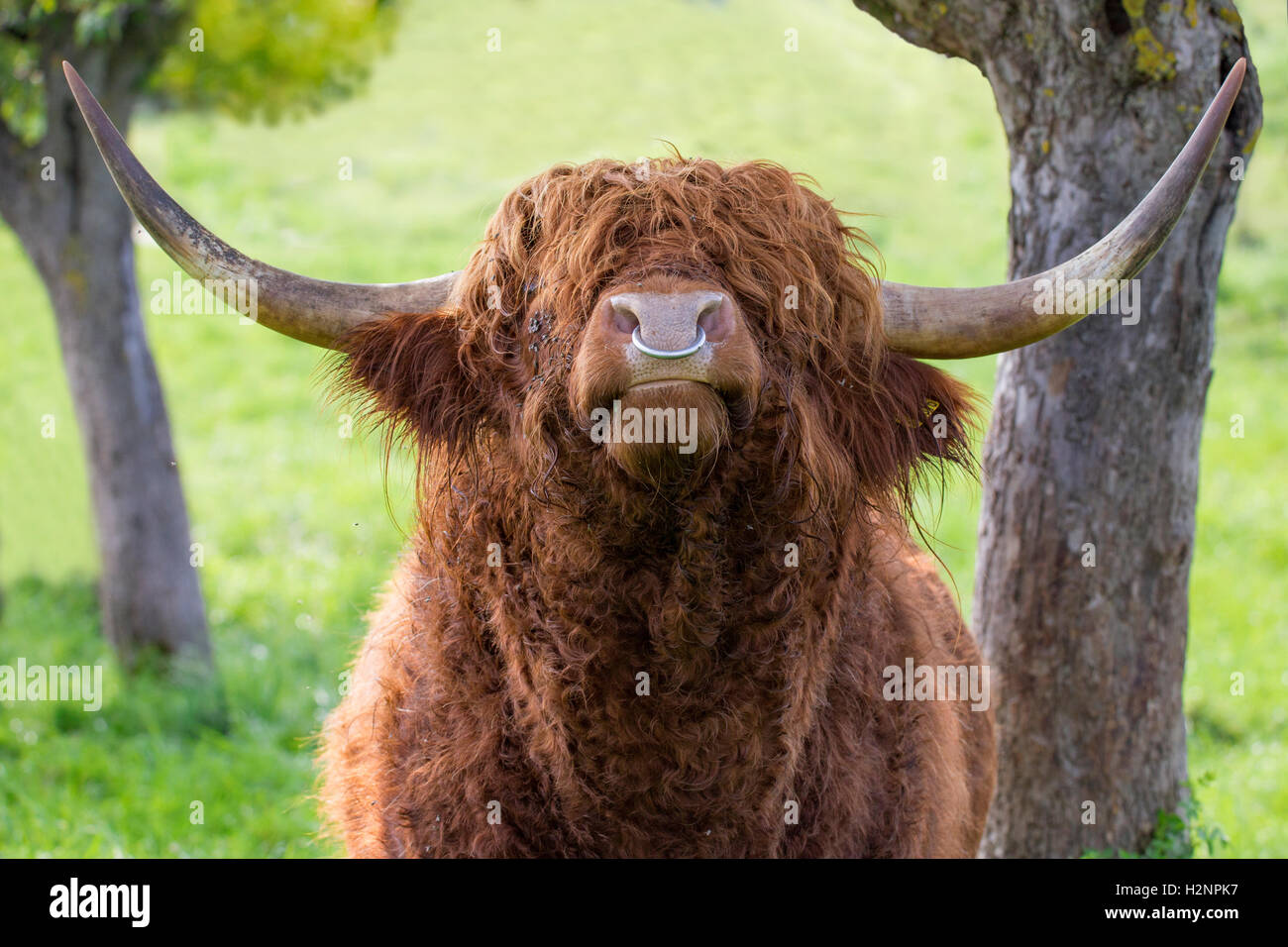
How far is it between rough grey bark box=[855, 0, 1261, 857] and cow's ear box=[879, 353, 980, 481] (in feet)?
4.17

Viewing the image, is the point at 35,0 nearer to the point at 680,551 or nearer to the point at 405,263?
the point at 680,551

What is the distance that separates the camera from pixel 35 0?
5.95 m

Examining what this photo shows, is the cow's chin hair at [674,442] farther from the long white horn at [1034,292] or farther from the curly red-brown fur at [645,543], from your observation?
the long white horn at [1034,292]

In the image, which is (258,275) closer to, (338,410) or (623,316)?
(338,410)

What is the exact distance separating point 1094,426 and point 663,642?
2.12m

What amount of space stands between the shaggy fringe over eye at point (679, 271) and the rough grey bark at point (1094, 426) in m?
1.25

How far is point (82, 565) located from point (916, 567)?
6.93 meters

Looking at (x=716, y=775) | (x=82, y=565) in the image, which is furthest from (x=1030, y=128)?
(x=82, y=565)

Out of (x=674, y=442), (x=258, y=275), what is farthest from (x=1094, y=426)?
(x=258, y=275)

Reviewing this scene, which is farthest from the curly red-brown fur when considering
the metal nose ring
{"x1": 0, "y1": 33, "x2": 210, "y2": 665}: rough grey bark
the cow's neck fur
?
{"x1": 0, "y1": 33, "x2": 210, "y2": 665}: rough grey bark

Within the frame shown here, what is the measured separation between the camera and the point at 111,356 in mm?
6980

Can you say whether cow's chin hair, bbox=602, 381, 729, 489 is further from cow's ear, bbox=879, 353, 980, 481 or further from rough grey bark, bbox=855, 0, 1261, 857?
rough grey bark, bbox=855, 0, 1261, 857

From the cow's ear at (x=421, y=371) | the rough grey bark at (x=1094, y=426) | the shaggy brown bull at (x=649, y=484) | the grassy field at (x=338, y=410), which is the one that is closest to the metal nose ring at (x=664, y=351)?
the shaggy brown bull at (x=649, y=484)

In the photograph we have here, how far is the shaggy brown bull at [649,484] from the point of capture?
2.50 meters
